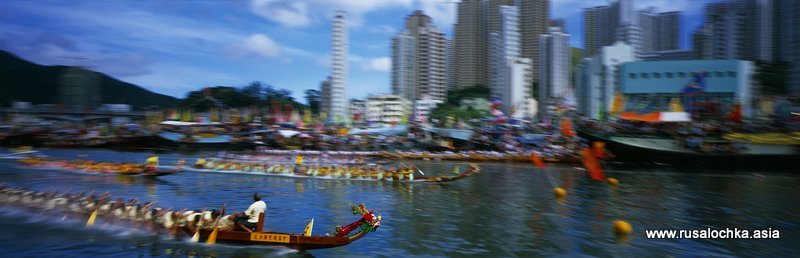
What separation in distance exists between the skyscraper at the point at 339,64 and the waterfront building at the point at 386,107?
623 cm

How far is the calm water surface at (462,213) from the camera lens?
1336cm

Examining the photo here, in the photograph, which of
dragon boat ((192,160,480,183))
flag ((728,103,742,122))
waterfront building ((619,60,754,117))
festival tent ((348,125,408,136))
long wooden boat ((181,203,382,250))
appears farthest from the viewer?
festival tent ((348,125,408,136))

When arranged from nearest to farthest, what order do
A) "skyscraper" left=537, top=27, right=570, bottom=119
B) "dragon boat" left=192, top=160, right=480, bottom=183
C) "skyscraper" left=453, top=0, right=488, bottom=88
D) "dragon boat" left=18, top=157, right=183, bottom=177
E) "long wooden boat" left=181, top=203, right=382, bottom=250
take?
1. "long wooden boat" left=181, top=203, right=382, bottom=250
2. "dragon boat" left=192, top=160, right=480, bottom=183
3. "dragon boat" left=18, top=157, right=183, bottom=177
4. "skyscraper" left=537, top=27, right=570, bottom=119
5. "skyscraper" left=453, top=0, right=488, bottom=88

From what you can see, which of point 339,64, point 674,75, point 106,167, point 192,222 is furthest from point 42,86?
point 192,222

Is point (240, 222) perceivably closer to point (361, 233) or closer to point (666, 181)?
point (361, 233)

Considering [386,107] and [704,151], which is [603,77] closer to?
[704,151]

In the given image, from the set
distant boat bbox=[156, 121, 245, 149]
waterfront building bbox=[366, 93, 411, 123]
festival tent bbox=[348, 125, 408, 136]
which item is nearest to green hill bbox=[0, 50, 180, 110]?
waterfront building bbox=[366, 93, 411, 123]

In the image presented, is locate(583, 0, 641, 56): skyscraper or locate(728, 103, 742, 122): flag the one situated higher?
locate(583, 0, 641, 56): skyscraper

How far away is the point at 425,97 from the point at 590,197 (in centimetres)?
9211

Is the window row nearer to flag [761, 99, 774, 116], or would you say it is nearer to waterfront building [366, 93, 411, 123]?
flag [761, 99, 774, 116]

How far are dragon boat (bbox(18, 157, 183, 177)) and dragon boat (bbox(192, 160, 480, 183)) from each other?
2720mm

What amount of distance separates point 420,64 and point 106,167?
104 meters

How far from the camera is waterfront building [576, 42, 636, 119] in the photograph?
2827 inches

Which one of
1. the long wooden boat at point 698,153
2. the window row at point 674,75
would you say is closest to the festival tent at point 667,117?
the long wooden boat at point 698,153
